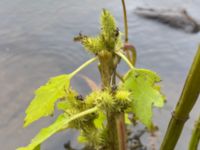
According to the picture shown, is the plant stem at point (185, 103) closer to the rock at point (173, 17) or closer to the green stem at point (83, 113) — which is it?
the green stem at point (83, 113)

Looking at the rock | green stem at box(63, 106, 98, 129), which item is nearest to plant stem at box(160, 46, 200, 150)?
green stem at box(63, 106, 98, 129)

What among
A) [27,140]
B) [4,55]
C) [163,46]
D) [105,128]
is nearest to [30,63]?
[4,55]

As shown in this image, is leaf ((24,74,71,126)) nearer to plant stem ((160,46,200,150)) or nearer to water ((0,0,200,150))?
plant stem ((160,46,200,150))

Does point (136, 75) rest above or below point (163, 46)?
above

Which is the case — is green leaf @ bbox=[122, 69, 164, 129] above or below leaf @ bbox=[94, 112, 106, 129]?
above

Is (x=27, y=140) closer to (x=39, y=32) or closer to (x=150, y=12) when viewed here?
(x=39, y=32)

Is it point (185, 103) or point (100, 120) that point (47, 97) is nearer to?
point (100, 120)

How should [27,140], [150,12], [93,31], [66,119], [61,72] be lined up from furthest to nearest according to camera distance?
[150,12] < [93,31] < [61,72] < [27,140] < [66,119]

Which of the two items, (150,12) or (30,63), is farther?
(150,12)
